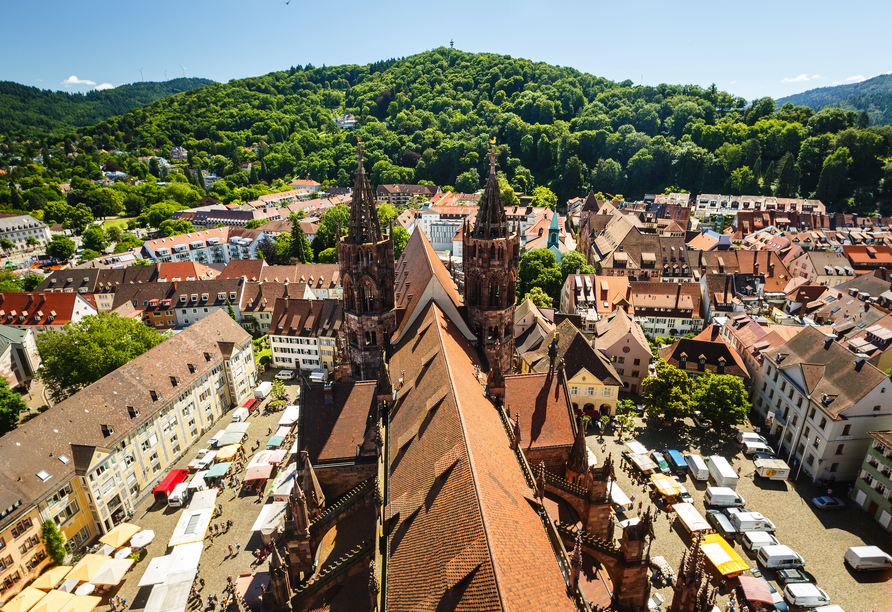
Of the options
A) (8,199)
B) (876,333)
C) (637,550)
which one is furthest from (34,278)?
(876,333)

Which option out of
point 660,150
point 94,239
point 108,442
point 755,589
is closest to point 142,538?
point 108,442

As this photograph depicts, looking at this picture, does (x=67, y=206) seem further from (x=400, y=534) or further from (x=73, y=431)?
(x=400, y=534)

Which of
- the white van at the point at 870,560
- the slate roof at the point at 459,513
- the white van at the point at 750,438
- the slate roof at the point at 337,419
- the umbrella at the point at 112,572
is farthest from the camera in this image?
the white van at the point at 750,438

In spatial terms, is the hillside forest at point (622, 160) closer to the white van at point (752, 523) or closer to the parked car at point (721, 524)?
the parked car at point (721, 524)

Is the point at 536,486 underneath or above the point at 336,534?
above

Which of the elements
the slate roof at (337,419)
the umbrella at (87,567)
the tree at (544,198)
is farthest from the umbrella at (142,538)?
the tree at (544,198)

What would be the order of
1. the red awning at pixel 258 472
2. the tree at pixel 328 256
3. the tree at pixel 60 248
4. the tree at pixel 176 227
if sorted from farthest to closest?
1. the tree at pixel 176 227
2. the tree at pixel 60 248
3. the tree at pixel 328 256
4. the red awning at pixel 258 472

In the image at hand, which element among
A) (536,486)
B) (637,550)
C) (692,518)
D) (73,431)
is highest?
(536,486)

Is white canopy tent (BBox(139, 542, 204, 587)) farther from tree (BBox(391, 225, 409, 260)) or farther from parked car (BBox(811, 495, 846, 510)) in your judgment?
tree (BBox(391, 225, 409, 260))
